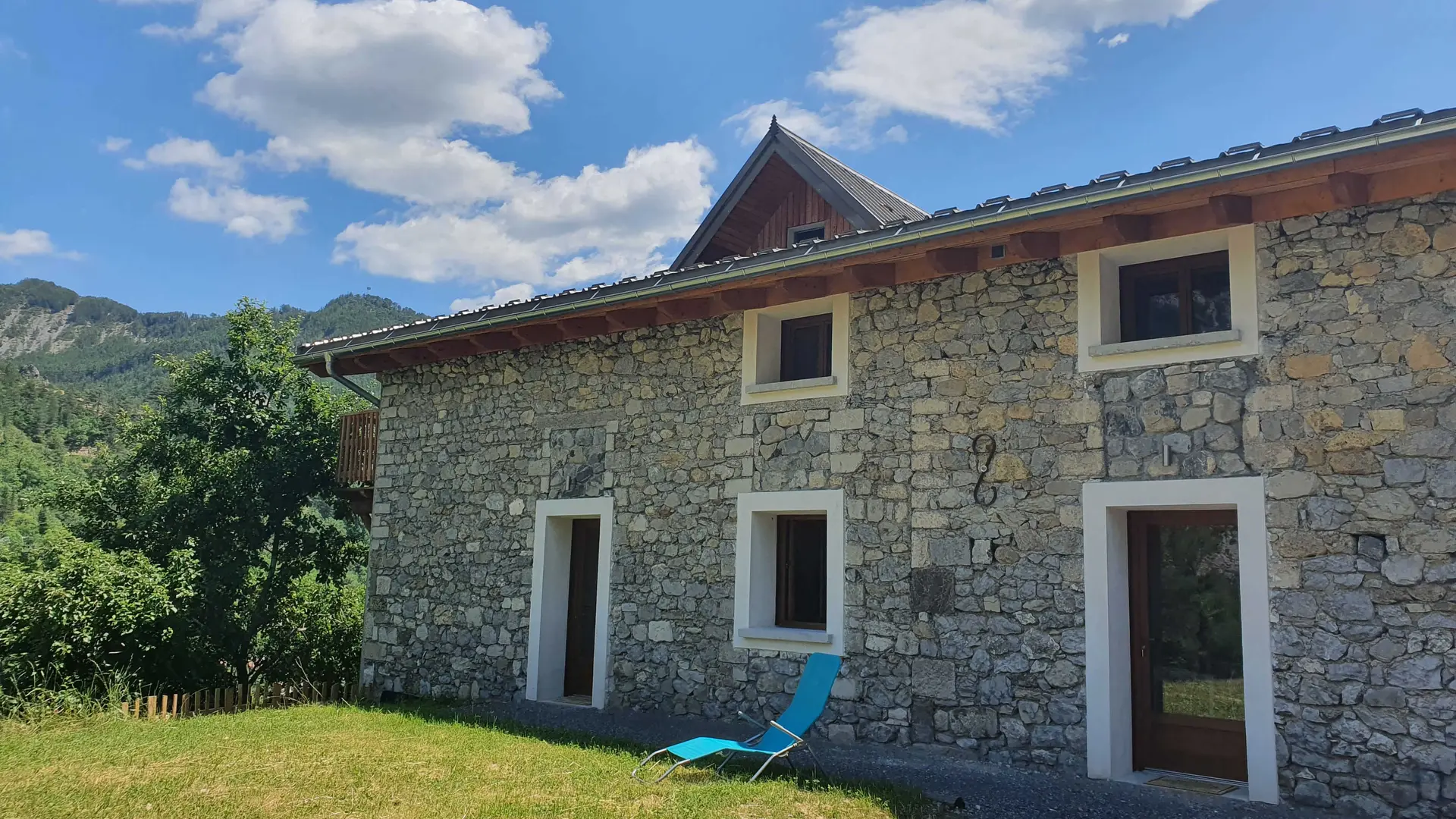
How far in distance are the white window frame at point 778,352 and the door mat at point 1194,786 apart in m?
3.44

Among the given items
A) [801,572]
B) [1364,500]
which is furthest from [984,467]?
[1364,500]

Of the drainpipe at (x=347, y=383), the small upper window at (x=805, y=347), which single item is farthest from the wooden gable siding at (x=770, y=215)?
the drainpipe at (x=347, y=383)

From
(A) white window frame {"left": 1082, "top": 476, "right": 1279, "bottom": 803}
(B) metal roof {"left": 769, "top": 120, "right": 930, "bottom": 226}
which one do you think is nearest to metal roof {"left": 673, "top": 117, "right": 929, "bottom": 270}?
(B) metal roof {"left": 769, "top": 120, "right": 930, "bottom": 226}

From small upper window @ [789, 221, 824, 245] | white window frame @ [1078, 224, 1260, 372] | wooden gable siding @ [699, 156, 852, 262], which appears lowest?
white window frame @ [1078, 224, 1260, 372]

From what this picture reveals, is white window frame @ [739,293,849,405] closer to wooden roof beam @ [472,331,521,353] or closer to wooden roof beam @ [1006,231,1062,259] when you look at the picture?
wooden roof beam @ [1006,231,1062,259]

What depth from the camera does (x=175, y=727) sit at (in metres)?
8.71

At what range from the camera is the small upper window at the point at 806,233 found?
34.8 ft

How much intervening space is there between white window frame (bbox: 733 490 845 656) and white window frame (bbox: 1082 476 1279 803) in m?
1.88

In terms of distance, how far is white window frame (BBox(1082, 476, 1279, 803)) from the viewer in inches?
231

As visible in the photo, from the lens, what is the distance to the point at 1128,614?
262 inches

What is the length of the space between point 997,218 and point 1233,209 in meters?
1.40

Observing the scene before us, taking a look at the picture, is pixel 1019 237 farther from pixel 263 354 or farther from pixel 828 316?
pixel 263 354

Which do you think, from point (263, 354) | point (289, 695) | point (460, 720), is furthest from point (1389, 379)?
point (263, 354)

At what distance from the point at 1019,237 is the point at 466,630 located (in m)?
6.67
